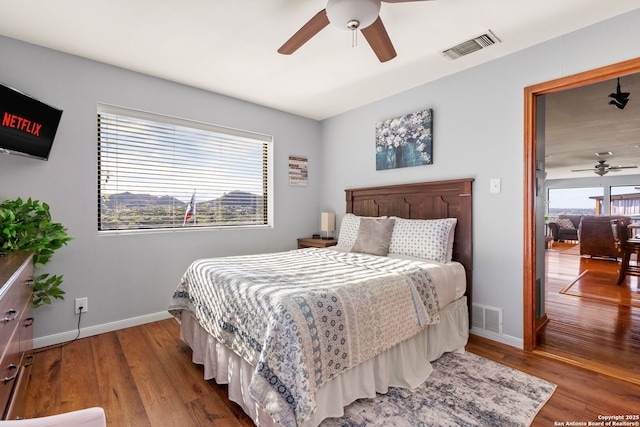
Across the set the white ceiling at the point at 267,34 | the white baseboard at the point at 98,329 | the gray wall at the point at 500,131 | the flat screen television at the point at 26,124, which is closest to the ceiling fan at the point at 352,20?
the white ceiling at the point at 267,34

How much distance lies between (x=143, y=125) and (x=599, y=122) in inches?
247

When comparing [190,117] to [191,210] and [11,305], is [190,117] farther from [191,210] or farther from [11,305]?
[11,305]

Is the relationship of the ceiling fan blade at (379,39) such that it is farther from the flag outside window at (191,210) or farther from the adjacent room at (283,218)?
the flag outside window at (191,210)

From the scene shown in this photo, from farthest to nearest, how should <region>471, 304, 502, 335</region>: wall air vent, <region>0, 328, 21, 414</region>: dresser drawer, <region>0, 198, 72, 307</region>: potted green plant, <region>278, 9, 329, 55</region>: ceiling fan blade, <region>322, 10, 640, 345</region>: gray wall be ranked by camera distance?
<region>471, 304, 502, 335</region>: wall air vent < <region>322, 10, 640, 345</region>: gray wall < <region>0, 198, 72, 307</region>: potted green plant < <region>278, 9, 329, 55</region>: ceiling fan blade < <region>0, 328, 21, 414</region>: dresser drawer

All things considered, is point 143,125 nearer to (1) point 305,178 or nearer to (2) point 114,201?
(2) point 114,201

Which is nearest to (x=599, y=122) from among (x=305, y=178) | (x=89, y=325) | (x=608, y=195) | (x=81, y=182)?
(x=305, y=178)

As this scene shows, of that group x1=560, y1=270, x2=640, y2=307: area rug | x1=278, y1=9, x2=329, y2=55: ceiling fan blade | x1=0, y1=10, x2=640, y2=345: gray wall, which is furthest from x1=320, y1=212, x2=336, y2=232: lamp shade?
x1=560, y1=270, x2=640, y2=307: area rug

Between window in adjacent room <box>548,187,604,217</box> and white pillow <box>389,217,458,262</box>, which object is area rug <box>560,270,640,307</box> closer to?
white pillow <box>389,217,458,262</box>

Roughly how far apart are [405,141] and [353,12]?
1.89 m

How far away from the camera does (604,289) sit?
414 cm

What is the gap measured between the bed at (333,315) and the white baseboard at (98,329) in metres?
0.82

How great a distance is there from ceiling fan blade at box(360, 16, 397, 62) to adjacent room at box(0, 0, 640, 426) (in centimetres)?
1

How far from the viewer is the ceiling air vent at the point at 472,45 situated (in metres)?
2.35

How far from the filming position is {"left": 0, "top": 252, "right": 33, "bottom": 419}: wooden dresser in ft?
3.84
